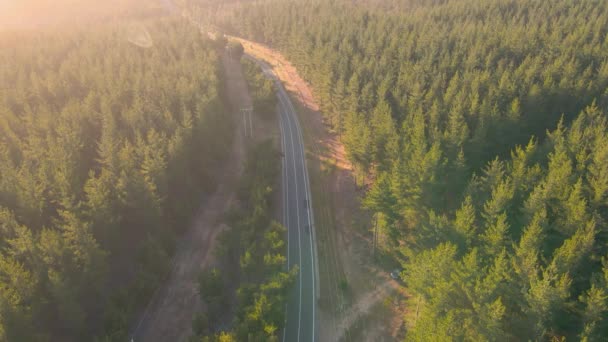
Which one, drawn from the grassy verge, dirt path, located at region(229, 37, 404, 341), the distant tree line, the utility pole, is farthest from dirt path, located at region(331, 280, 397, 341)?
the utility pole

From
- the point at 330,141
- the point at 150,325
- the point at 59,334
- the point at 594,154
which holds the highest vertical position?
the point at 594,154

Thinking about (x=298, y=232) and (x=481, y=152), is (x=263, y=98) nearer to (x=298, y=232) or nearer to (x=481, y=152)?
(x=298, y=232)

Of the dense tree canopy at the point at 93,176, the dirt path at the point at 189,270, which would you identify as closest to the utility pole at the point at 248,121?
the dirt path at the point at 189,270

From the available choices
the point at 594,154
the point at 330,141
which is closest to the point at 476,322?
the point at 594,154

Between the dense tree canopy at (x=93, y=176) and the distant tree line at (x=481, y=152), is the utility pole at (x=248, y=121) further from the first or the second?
the distant tree line at (x=481, y=152)

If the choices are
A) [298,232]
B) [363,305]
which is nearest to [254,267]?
[363,305]

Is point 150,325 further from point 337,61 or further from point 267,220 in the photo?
point 337,61
